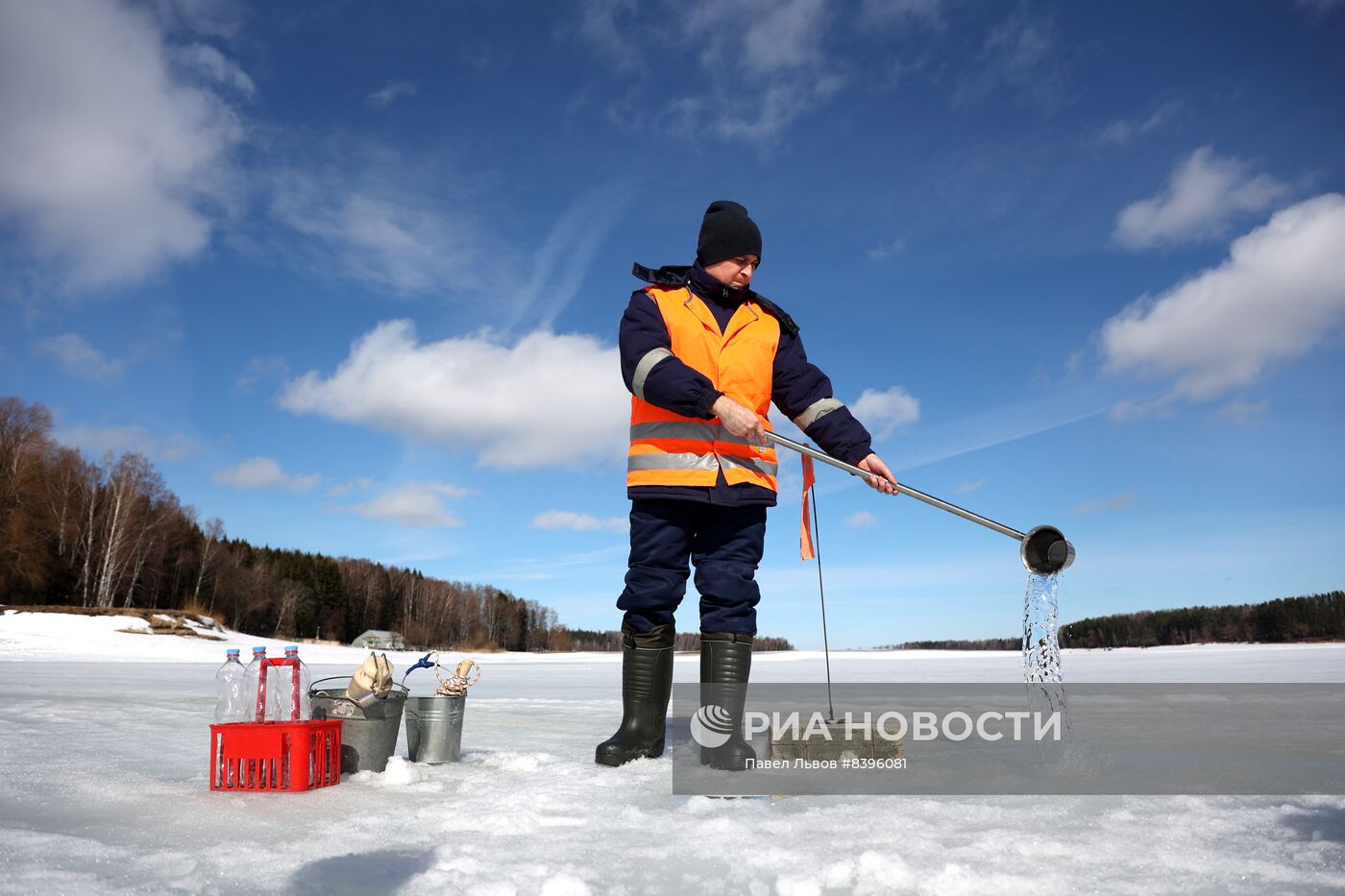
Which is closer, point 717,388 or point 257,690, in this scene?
point 257,690

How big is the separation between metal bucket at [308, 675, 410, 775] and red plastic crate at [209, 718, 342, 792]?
0.23 meters

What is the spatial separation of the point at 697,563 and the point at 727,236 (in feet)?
4.03

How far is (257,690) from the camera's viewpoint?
2.70 meters

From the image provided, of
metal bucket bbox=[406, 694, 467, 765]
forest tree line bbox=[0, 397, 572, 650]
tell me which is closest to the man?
metal bucket bbox=[406, 694, 467, 765]

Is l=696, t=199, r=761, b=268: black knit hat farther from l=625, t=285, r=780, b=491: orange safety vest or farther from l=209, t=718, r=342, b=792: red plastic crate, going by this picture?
l=209, t=718, r=342, b=792: red plastic crate

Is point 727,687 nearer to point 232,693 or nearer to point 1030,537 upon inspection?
point 1030,537

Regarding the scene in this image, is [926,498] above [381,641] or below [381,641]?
above

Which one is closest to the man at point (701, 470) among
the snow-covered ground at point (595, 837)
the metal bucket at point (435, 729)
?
the snow-covered ground at point (595, 837)

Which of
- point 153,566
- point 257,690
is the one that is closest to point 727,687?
point 257,690

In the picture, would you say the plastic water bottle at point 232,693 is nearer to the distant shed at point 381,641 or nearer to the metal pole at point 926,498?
the metal pole at point 926,498

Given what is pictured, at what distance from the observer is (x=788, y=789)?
7.64ft

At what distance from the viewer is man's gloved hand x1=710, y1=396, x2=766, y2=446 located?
108 inches

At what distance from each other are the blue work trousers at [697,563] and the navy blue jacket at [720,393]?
8 cm

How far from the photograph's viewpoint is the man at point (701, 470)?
9.46ft
